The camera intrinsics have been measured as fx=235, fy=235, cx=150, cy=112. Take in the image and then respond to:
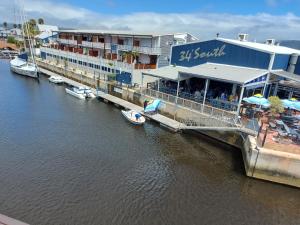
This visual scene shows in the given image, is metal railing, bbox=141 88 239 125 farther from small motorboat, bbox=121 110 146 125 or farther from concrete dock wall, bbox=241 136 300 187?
Answer: concrete dock wall, bbox=241 136 300 187

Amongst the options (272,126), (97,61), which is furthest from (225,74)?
(97,61)

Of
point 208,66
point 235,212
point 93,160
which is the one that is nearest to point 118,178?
point 93,160

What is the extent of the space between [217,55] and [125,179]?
20277mm

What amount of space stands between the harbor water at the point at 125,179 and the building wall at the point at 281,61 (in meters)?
11.9

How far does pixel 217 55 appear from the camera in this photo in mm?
30234

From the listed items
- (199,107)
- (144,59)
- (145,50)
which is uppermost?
(145,50)

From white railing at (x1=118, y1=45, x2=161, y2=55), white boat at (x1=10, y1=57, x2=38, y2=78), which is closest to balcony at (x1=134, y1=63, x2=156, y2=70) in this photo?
white railing at (x1=118, y1=45, x2=161, y2=55)

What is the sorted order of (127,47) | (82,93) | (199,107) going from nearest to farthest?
(199,107), (82,93), (127,47)

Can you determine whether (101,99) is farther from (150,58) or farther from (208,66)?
(208,66)

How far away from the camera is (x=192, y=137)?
26203mm

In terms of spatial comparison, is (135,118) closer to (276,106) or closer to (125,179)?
(125,179)

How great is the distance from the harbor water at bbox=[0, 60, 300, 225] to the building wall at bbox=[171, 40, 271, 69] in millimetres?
10557

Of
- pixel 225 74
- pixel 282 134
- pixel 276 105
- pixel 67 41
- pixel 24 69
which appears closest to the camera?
pixel 282 134

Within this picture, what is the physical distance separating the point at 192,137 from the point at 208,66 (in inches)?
389
